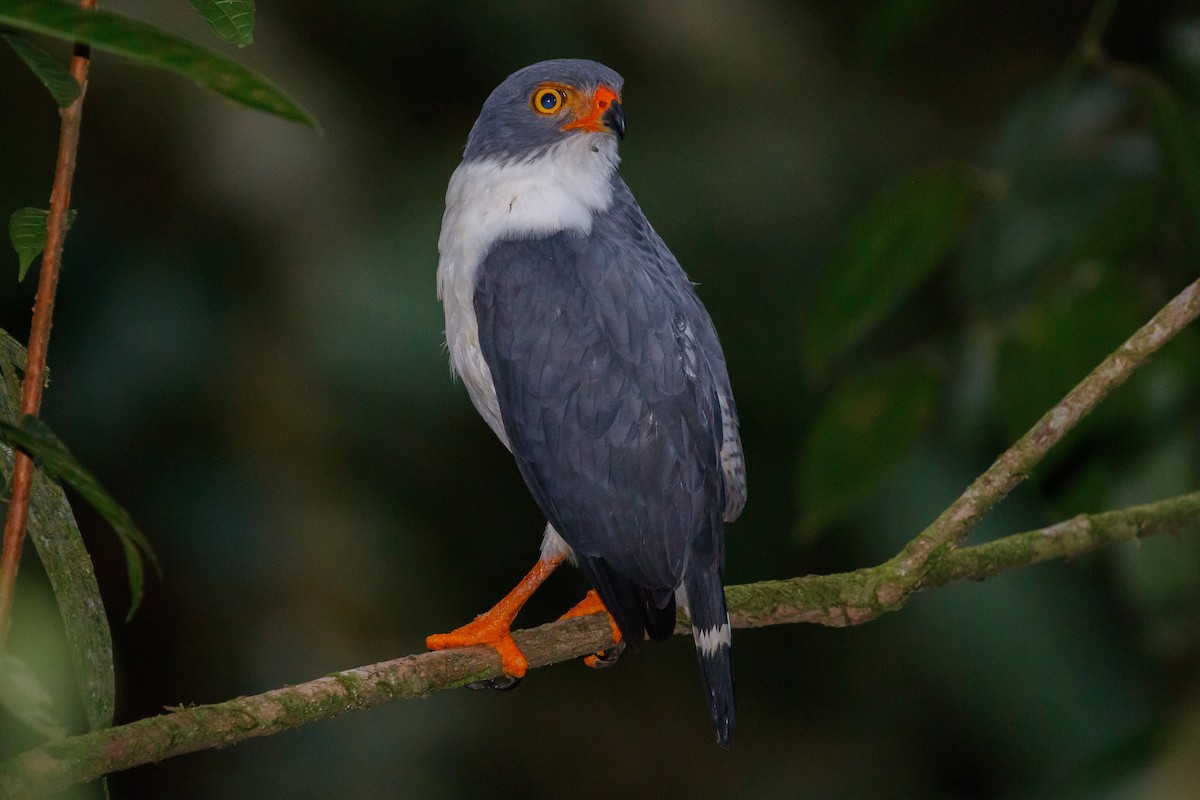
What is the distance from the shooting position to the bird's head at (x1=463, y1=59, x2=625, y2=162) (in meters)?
3.64

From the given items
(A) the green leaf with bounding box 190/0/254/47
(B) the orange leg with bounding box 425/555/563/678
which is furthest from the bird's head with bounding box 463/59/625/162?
(A) the green leaf with bounding box 190/0/254/47

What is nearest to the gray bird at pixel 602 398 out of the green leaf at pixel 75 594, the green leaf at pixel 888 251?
the green leaf at pixel 888 251

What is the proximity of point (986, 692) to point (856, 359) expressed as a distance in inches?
86.2

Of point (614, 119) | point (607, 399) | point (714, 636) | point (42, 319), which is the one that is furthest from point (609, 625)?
point (42, 319)

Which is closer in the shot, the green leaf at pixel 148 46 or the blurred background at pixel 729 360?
the green leaf at pixel 148 46

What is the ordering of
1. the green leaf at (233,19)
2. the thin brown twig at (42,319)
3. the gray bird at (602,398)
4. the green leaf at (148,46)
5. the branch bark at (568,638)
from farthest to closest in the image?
1. the gray bird at (602,398)
2. the branch bark at (568,638)
3. the green leaf at (233,19)
4. the thin brown twig at (42,319)
5. the green leaf at (148,46)

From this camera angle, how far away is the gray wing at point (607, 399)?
3.28 m

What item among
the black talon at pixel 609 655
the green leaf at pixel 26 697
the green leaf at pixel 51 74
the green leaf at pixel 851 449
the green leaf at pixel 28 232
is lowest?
the black talon at pixel 609 655

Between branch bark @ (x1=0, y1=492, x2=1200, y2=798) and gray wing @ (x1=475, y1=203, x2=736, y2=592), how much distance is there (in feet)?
0.72

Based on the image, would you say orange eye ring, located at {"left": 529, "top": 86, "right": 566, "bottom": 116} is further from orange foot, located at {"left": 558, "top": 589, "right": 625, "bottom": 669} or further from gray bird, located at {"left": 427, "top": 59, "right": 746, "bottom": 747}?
orange foot, located at {"left": 558, "top": 589, "right": 625, "bottom": 669}

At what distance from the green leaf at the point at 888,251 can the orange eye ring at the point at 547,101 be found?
0.88m

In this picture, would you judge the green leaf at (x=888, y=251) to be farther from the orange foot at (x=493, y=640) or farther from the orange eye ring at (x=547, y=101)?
the orange foot at (x=493, y=640)

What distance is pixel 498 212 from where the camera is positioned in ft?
11.7

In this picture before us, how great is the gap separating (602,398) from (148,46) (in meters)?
1.99
